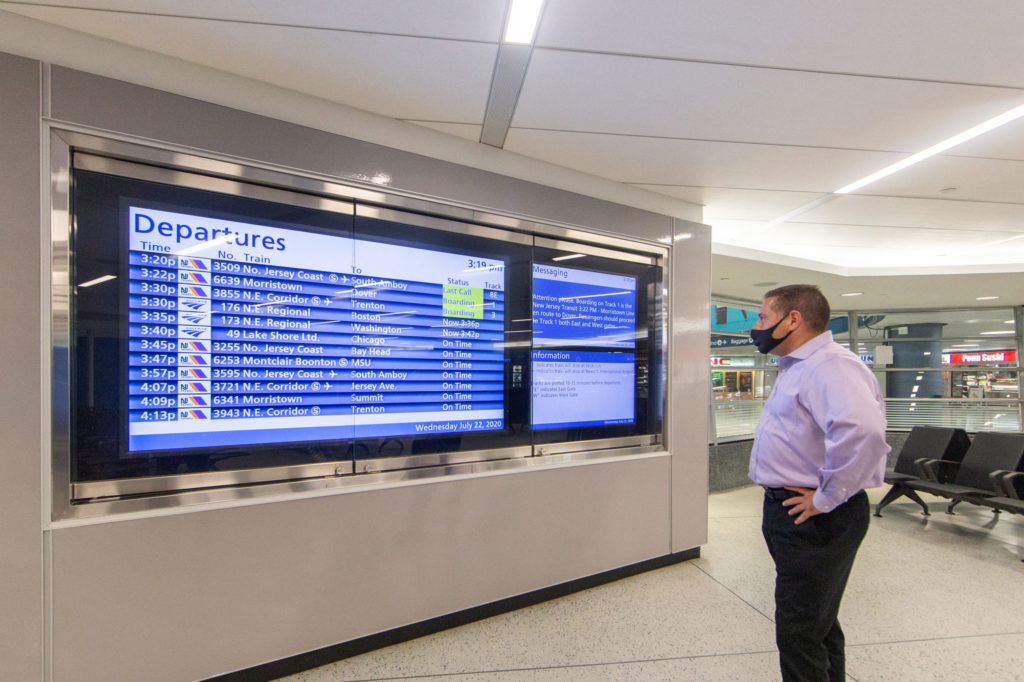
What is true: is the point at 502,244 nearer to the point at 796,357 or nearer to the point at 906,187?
the point at 796,357

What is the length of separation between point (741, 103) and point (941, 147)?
141 centimetres

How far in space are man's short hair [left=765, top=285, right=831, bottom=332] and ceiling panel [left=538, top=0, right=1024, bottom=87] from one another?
0.89 metres

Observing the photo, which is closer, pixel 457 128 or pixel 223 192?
pixel 223 192

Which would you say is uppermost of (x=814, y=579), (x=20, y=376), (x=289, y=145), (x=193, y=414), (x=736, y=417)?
(x=289, y=145)

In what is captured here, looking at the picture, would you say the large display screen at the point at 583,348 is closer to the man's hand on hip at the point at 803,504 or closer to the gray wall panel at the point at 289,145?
the gray wall panel at the point at 289,145

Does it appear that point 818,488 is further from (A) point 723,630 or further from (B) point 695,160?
(B) point 695,160

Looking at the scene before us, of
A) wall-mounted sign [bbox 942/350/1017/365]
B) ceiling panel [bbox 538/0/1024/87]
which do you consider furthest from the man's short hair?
wall-mounted sign [bbox 942/350/1017/365]

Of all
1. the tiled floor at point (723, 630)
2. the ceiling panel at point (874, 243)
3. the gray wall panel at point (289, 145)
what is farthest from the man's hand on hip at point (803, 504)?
the ceiling panel at point (874, 243)

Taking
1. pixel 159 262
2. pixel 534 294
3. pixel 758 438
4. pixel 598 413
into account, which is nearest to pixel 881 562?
pixel 598 413

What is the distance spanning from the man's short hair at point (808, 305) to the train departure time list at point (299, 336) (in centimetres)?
151

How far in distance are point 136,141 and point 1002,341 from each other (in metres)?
11.3

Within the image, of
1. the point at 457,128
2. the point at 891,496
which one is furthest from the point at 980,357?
the point at 457,128

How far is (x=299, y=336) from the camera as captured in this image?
2430mm

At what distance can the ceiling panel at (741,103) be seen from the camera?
2.14 meters
